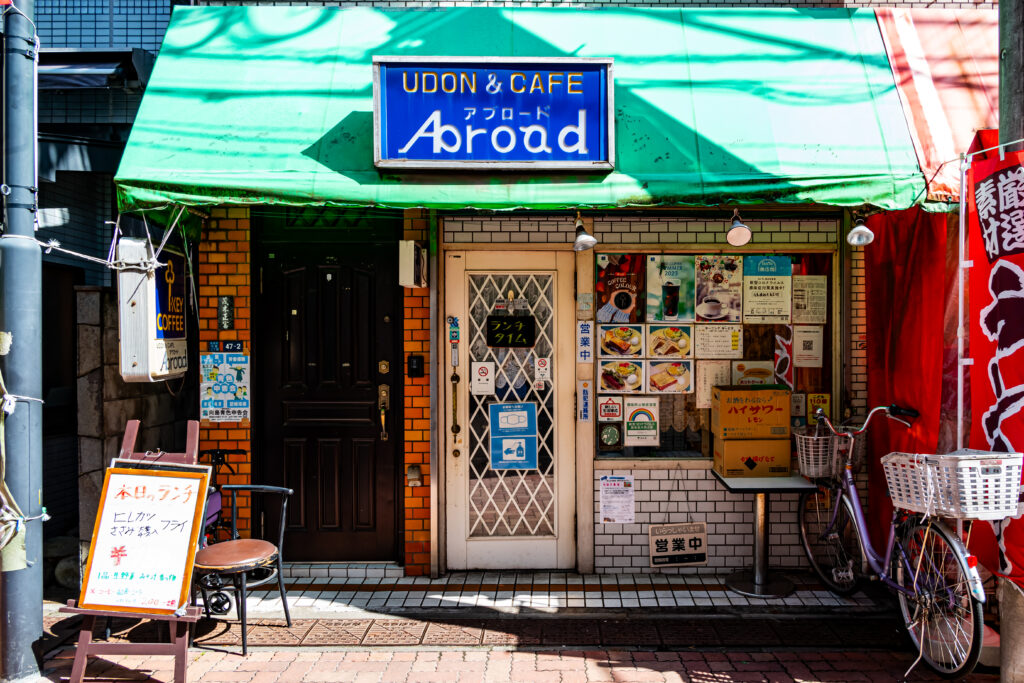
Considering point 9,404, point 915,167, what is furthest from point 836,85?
point 9,404

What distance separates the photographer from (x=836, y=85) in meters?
5.45

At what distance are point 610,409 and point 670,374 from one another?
0.64 meters

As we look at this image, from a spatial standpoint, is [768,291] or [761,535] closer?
[761,535]

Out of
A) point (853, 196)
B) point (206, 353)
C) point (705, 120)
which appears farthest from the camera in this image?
point (206, 353)

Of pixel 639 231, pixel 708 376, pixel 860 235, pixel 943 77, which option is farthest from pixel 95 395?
pixel 943 77

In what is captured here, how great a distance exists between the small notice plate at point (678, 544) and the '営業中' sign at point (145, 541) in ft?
12.5

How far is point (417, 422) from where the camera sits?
6094 mm

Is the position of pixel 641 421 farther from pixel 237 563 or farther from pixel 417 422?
pixel 237 563

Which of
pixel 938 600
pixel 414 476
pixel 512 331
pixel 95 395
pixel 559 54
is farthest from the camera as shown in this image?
pixel 512 331

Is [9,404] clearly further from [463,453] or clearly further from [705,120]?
[705,120]

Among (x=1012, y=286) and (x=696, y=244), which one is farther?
(x=696, y=244)

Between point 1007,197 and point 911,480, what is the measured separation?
181 cm

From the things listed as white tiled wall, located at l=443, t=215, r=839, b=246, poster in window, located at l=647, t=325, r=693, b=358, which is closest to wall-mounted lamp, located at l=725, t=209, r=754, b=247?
white tiled wall, located at l=443, t=215, r=839, b=246

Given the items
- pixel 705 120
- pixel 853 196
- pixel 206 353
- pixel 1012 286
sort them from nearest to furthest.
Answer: pixel 1012 286 < pixel 853 196 < pixel 705 120 < pixel 206 353
